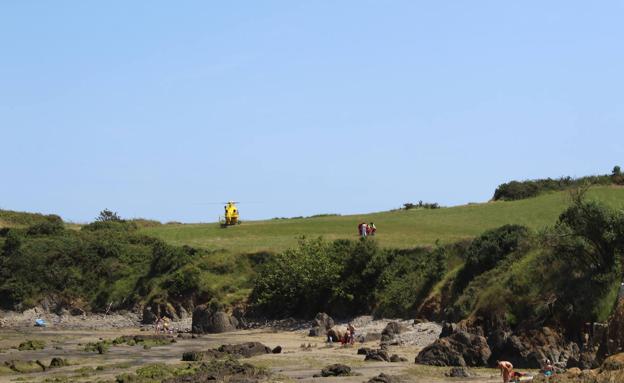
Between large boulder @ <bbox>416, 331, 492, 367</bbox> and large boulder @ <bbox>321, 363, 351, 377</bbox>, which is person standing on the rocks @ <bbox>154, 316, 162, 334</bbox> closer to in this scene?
large boulder @ <bbox>416, 331, 492, 367</bbox>

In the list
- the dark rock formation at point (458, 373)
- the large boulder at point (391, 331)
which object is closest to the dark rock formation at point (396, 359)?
the dark rock formation at point (458, 373)

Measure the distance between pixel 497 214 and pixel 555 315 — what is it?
1844 inches

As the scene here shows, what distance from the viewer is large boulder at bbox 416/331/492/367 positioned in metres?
43.2

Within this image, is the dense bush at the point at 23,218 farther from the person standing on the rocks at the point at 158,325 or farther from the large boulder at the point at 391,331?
the large boulder at the point at 391,331

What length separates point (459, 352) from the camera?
43656mm

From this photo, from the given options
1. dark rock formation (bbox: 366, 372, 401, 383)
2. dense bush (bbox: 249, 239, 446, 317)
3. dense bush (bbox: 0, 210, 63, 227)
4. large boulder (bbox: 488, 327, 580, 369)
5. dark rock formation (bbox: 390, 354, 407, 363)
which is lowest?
dark rock formation (bbox: 390, 354, 407, 363)

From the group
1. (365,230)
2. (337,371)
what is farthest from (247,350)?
(365,230)

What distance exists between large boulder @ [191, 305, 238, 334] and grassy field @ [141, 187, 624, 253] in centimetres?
1656

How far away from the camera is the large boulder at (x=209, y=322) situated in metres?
69.4

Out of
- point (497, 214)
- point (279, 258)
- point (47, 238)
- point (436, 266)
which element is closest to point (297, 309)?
point (279, 258)

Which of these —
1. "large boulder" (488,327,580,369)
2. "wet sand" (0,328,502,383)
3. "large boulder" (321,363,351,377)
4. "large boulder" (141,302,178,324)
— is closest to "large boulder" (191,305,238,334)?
"wet sand" (0,328,502,383)

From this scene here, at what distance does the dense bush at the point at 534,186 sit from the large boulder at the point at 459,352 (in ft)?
223

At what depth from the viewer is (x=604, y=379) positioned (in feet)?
73.3

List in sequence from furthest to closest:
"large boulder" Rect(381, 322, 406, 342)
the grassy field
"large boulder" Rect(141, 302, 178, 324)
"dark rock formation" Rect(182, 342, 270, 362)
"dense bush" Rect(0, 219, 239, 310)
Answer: the grassy field
"dense bush" Rect(0, 219, 239, 310)
"large boulder" Rect(141, 302, 178, 324)
"large boulder" Rect(381, 322, 406, 342)
"dark rock formation" Rect(182, 342, 270, 362)
